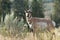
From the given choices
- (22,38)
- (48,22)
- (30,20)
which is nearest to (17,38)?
(22,38)

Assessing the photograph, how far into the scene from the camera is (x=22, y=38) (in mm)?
8633

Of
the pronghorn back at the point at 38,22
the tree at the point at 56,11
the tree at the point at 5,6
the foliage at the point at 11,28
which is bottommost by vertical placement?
the tree at the point at 56,11

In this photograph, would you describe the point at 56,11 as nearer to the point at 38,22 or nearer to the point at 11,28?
the point at 38,22

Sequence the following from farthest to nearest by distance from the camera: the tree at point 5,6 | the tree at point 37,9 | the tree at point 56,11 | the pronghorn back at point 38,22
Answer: the tree at point 56,11 → the tree at point 37,9 → the tree at point 5,6 → the pronghorn back at point 38,22

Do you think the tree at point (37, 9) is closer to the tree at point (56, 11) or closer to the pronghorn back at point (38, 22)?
the tree at point (56, 11)

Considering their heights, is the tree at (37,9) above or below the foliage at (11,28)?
below

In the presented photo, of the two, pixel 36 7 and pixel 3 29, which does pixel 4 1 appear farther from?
pixel 3 29

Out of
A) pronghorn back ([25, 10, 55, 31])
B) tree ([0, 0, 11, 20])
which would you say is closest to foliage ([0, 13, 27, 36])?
pronghorn back ([25, 10, 55, 31])

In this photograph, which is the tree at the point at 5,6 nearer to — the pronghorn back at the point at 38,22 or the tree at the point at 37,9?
the tree at the point at 37,9

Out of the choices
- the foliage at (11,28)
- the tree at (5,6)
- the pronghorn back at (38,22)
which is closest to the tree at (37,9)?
the tree at (5,6)

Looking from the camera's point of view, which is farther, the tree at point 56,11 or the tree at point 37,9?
the tree at point 56,11

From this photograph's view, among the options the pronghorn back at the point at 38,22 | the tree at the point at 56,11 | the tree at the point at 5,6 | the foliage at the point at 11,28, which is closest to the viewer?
the foliage at the point at 11,28

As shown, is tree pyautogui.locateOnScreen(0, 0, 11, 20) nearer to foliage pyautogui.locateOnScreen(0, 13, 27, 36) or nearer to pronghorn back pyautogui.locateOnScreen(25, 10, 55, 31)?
pronghorn back pyautogui.locateOnScreen(25, 10, 55, 31)

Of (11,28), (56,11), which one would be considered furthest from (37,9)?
(11,28)
